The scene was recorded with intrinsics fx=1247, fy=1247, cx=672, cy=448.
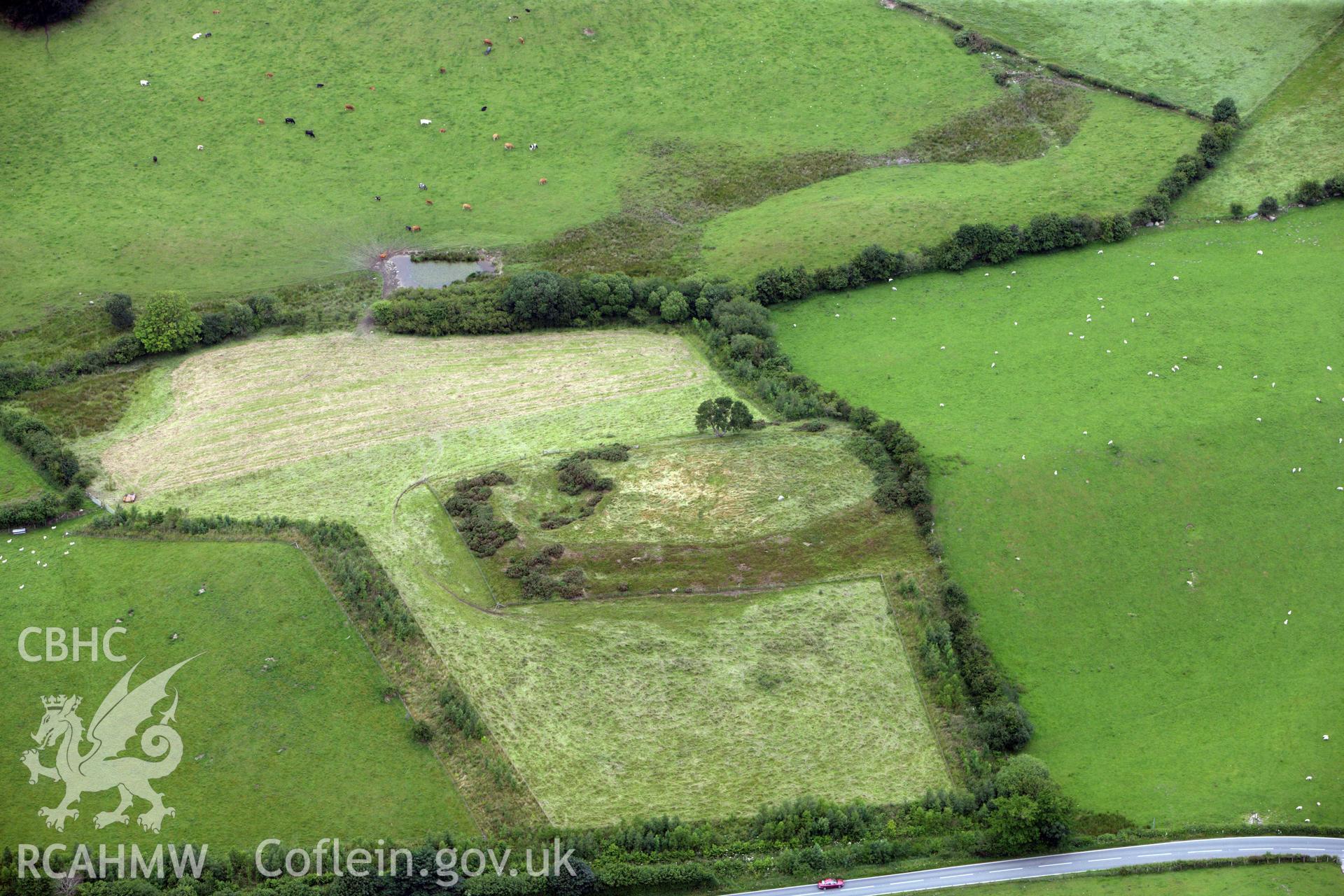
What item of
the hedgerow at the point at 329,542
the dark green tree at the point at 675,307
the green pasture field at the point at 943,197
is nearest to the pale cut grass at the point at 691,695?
the hedgerow at the point at 329,542

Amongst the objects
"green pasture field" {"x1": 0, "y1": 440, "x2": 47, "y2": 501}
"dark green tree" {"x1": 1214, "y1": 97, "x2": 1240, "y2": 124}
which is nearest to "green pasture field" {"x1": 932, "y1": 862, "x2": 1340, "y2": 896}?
"green pasture field" {"x1": 0, "y1": 440, "x2": 47, "y2": 501}

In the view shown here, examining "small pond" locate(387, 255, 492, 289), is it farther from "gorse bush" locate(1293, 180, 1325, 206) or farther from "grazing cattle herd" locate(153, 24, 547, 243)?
"gorse bush" locate(1293, 180, 1325, 206)

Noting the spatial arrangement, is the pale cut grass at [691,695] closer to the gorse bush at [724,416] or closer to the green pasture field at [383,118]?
the gorse bush at [724,416]

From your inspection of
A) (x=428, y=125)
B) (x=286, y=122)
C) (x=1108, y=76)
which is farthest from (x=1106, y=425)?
(x=286, y=122)

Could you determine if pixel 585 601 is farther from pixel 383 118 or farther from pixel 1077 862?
pixel 383 118

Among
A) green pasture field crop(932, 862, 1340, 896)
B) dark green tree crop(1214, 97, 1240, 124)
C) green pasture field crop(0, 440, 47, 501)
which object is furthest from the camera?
dark green tree crop(1214, 97, 1240, 124)

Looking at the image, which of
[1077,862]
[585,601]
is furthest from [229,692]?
[1077,862]
